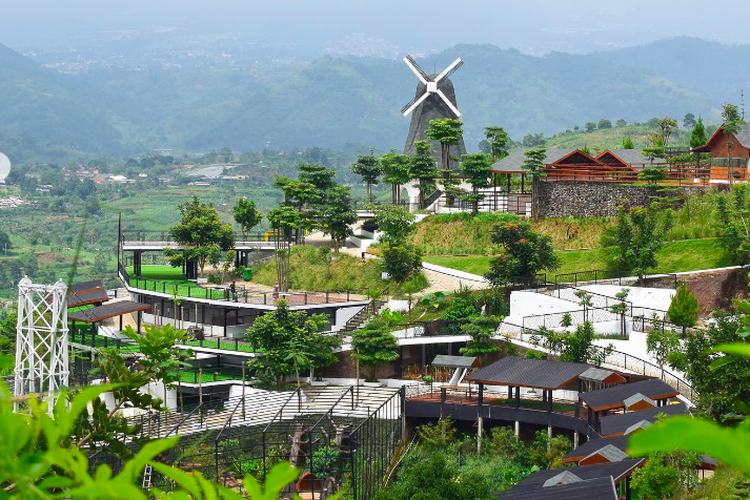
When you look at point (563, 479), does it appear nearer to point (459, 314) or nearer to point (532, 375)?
point (532, 375)

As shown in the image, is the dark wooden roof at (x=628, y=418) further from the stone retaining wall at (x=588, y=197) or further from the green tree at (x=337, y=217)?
the green tree at (x=337, y=217)

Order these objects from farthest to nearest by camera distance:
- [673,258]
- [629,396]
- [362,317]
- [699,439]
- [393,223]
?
[393,223] → [362,317] → [673,258] → [629,396] → [699,439]

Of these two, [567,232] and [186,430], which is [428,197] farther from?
[186,430]

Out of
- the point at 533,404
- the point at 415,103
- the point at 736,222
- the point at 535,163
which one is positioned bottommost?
the point at 533,404

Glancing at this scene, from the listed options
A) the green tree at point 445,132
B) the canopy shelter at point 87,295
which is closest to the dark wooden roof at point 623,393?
the canopy shelter at point 87,295

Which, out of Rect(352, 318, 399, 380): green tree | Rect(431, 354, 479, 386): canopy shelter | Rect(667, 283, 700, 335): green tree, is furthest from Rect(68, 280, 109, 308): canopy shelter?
Rect(667, 283, 700, 335): green tree

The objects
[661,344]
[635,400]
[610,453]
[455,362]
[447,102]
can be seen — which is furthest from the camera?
[447,102]

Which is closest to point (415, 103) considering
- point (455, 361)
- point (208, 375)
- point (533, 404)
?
point (208, 375)

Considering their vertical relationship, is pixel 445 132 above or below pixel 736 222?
above
